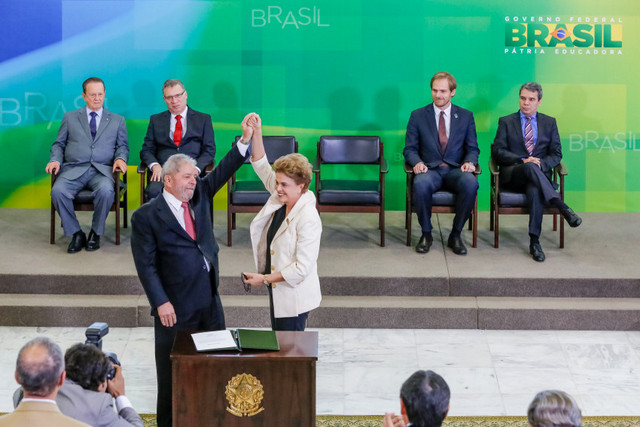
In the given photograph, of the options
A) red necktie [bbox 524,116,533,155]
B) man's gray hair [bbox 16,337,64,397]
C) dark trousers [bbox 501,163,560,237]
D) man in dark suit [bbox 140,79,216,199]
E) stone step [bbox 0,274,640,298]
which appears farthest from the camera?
red necktie [bbox 524,116,533,155]

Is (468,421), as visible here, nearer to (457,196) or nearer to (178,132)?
(457,196)

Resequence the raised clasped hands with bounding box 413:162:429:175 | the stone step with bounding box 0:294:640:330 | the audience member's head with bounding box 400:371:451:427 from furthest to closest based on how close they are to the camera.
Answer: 1. the raised clasped hands with bounding box 413:162:429:175
2. the stone step with bounding box 0:294:640:330
3. the audience member's head with bounding box 400:371:451:427

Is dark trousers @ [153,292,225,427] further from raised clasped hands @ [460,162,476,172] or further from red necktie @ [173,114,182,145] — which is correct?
raised clasped hands @ [460,162,476,172]

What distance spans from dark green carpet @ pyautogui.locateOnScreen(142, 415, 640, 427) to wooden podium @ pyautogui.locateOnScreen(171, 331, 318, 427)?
91cm

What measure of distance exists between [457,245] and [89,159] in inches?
120

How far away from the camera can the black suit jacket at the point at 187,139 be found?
26.9 ft

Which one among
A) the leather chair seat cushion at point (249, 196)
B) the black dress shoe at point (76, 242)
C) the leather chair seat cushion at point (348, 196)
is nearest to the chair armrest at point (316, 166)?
the leather chair seat cushion at point (348, 196)

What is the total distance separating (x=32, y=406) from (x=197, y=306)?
1879mm

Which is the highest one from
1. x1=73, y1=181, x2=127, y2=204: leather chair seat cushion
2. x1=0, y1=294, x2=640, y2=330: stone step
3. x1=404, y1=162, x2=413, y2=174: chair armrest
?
x1=404, y1=162, x2=413, y2=174: chair armrest

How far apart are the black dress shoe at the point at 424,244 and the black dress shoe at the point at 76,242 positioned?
262 centimetres

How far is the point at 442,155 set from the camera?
8.23 m

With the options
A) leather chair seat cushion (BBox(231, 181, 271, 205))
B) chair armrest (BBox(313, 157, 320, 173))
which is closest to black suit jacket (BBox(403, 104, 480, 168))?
chair armrest (BBox(313, 157, 320, 173))

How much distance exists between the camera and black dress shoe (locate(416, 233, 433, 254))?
7883mm

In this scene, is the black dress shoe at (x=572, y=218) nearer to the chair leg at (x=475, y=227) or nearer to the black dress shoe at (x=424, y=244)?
the chair leg at (x=475, y=227)
